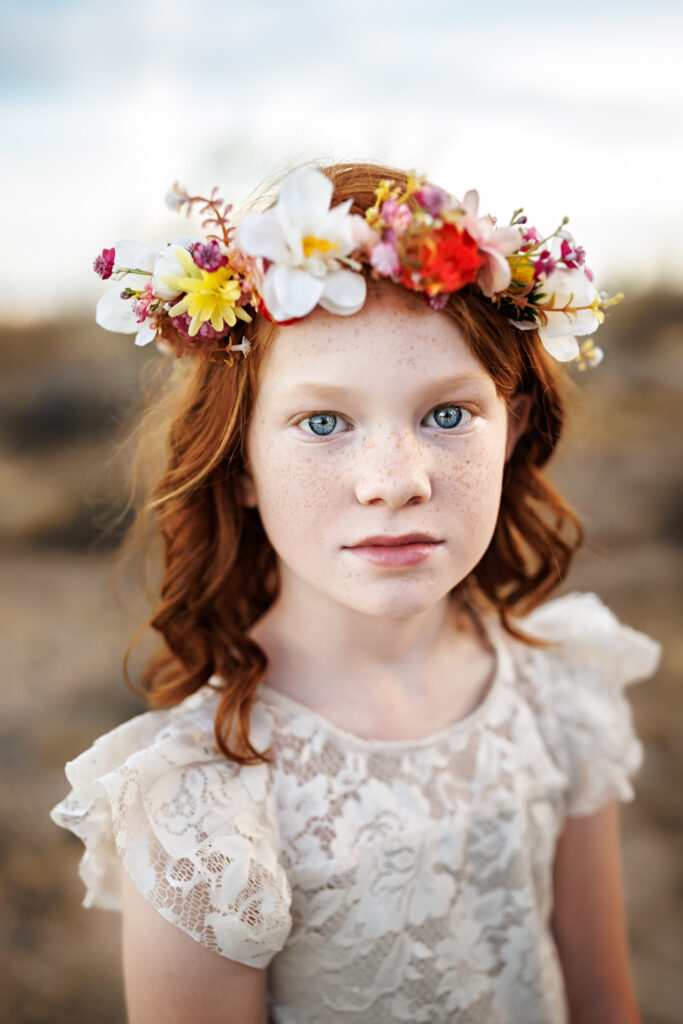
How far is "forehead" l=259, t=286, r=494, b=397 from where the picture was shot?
3.32 feet

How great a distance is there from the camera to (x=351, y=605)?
1.11 metres

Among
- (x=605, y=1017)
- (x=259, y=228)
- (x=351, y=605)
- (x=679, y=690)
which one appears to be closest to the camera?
(x=259, y=228)

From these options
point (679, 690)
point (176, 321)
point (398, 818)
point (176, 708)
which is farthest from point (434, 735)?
point (679, 690)

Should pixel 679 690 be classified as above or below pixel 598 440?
below

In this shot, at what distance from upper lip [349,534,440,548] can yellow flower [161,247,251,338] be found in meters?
0.29

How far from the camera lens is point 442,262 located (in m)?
0.99

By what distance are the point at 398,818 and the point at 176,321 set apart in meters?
0.68

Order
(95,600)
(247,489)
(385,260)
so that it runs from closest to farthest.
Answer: (385,260), (247,489), (95,600)

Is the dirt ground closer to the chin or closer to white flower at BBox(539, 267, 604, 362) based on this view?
white flower at BBox(539, 267, 604, 362)

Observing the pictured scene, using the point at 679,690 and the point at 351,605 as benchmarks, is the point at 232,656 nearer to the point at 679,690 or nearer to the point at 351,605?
the point at 351,605

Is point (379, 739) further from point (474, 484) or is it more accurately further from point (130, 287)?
point (130, 287)

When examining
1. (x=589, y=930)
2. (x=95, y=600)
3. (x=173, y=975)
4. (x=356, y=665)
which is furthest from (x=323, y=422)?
(x=95, y=600)

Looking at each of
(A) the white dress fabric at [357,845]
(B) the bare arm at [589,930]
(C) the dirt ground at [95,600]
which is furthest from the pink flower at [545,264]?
(C) the dirt ground at [95,600]

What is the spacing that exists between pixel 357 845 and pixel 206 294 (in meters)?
0.69
